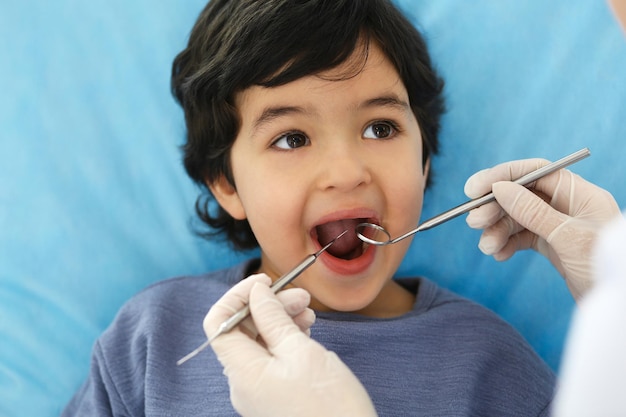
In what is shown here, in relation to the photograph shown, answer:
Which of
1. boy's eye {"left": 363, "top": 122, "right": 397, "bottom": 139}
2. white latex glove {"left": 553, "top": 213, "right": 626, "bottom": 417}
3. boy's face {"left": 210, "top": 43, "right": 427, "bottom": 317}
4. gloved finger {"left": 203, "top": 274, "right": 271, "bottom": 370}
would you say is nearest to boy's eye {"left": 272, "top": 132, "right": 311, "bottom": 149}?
boy's face {"left": 210, "top": 43, "right": 427, "bottom": 317}

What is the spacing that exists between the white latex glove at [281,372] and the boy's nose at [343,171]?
0.82 ft

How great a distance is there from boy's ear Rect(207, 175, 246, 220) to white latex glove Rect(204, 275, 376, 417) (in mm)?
423

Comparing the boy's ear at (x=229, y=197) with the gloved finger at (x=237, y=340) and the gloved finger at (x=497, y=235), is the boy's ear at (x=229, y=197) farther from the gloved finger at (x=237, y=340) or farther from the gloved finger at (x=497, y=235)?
the gloved finger at (x=497, y=235)

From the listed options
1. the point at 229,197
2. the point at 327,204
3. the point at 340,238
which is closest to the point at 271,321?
the point at 327,204

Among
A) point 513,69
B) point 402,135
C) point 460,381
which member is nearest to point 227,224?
point 402,135

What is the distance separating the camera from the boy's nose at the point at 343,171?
1.16 metres

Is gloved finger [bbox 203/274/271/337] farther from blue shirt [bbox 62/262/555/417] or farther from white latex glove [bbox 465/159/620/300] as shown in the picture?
white latex glove [bbox 465/159/620/300]

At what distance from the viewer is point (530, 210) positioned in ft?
3.77

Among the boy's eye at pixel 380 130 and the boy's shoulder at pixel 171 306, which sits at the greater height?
the boy's eye at pixel 380 130

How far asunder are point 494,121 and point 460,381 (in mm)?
674

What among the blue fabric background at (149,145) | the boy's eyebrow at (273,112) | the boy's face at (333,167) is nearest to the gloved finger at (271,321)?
the boy's face at (333,167)

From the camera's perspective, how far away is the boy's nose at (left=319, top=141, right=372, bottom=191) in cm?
116

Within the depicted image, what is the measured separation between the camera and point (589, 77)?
5.29 feet

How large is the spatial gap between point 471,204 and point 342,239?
0.29 metres
